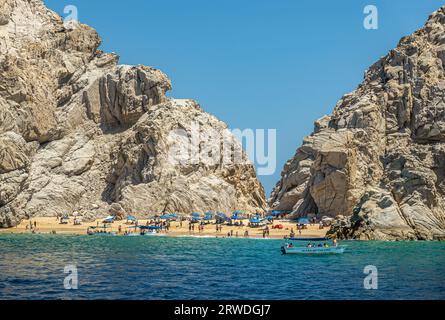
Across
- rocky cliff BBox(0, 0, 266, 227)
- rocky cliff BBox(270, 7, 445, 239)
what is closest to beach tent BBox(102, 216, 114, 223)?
rocky cliff BBox(0, 0, 266, 227)

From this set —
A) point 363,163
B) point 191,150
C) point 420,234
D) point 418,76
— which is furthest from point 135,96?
point 420,234

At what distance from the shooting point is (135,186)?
→ 108 meters

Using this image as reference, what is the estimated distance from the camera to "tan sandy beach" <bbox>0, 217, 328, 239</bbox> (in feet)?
288

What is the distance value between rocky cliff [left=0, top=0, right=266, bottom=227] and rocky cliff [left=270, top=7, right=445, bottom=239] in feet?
64.3

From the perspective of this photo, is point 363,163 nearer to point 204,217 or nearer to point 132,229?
point 204,217

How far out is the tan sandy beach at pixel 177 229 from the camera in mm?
87875

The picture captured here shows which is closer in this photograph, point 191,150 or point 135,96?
point 191,150

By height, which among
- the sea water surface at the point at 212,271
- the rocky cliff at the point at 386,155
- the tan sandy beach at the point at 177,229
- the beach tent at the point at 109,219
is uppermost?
the rocky cliff at the point at 386,155

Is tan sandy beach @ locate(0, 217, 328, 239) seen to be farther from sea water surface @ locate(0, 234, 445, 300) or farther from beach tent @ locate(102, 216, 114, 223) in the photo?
sea water surface @ locate(0, 234, 445, 300)

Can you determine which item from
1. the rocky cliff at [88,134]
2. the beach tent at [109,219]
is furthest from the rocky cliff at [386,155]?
the beach tent at [109,219]

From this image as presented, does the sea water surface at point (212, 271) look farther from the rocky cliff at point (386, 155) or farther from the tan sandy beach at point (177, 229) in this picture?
the tan sandy beach at point (177, 229)

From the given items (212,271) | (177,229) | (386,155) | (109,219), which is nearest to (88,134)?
(109,219)

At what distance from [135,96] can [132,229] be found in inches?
1565

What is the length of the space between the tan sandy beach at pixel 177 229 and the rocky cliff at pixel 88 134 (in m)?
3.53
